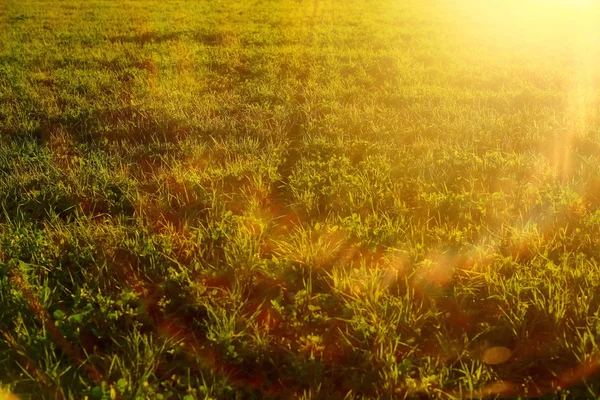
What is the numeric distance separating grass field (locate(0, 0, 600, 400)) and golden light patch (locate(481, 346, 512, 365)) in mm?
11

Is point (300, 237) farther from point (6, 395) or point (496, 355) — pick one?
point (6, 395)

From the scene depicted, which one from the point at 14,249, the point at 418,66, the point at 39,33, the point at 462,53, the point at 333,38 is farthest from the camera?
the point at 39,33

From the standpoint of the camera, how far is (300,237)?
136 inches

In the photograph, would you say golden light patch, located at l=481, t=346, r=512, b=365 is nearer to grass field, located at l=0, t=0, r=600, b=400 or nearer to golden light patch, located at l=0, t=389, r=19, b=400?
grass field, located at l=0, t=0, r=600, b=400

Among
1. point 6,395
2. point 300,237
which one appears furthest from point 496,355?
point 6,395

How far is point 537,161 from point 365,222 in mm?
2053

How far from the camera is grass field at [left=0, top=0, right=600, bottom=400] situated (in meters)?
2.41

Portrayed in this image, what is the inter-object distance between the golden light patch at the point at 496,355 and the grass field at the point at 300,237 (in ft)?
0.03

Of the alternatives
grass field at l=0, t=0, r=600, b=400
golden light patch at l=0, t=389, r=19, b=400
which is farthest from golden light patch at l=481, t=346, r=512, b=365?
golden light patch at l=0, t=389, r=19, b=400

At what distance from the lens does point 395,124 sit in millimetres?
5734

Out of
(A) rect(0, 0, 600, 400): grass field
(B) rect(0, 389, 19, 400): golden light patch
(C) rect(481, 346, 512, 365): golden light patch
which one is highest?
(A) rect(0, 0, 600, 400): grass field

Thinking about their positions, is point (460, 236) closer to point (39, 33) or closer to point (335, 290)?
point (335, 290)

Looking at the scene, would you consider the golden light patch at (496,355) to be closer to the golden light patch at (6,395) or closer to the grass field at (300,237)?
the grass field at (300,237)

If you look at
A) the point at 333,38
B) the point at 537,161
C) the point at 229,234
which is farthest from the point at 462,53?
the point at 229,234
